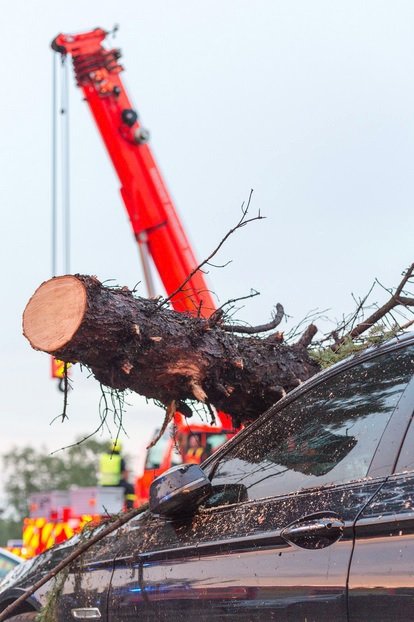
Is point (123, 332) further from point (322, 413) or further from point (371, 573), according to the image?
point (371, 573)

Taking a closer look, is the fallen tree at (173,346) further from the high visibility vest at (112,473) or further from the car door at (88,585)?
the high visibility vest at (112,473)

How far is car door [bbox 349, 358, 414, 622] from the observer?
85.5 inches

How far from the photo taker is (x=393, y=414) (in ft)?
8.54

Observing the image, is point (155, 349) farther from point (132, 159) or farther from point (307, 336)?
point (132, 159)

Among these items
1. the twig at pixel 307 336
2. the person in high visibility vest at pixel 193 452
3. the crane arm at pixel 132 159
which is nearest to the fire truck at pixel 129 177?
the crane arm at pixel 132 159

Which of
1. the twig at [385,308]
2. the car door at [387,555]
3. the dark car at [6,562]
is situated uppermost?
the twig at [385,308]

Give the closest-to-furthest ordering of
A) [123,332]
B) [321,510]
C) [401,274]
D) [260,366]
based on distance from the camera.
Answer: [321,510], [123,332], [401,274], [260,366]

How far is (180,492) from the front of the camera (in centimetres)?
303

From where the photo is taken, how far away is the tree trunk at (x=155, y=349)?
3.88m

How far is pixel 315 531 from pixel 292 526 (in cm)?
11

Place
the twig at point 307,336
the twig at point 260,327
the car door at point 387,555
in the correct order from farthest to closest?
1. the twig at point 307,336
2. the twig at point 260,327
3. the car door at point 387,555

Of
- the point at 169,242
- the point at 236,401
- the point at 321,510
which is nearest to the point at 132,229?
the point at 169,242

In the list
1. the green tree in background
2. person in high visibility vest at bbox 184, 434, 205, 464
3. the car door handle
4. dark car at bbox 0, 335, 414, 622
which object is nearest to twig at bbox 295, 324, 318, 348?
dark car at bbox 0, 335, 414, 622

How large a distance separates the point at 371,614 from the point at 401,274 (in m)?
2.22
